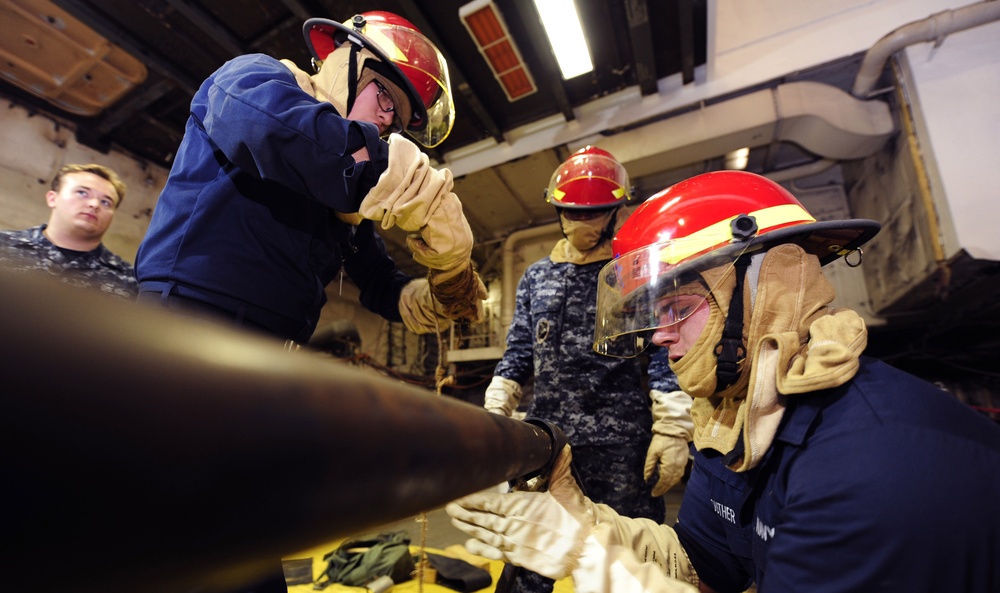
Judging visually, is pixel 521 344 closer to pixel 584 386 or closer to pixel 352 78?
pixel 584 386

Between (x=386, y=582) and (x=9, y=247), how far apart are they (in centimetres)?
359

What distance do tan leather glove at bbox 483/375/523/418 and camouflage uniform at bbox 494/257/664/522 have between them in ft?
0.21

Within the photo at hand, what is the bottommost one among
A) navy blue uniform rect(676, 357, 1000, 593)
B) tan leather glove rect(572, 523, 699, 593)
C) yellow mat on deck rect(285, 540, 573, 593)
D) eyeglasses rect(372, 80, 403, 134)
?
yellow mat on deck rect(285, 540, 573, 593)

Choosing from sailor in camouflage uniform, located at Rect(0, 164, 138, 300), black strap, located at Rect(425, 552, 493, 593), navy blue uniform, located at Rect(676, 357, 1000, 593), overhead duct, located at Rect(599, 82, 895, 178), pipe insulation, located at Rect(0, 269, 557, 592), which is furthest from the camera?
overhead duct, located at Rect(599, 82, 895, 178)

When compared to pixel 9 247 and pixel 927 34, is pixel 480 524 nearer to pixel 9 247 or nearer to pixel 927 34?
pixel 9 247

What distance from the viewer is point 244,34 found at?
4801mm

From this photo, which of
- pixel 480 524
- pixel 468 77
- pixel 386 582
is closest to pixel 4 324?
pixel 480 524

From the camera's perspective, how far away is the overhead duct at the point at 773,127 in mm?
5547

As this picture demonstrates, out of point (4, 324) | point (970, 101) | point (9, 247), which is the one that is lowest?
point (4, 324)

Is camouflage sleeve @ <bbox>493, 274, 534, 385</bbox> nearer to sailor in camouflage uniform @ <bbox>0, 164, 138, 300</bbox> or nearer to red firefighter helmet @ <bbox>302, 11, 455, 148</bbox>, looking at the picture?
red firefighter helmet @ <bbox>302, 11, 455, 148</bbox>

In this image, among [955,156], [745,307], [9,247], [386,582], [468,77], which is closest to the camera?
[745,307]

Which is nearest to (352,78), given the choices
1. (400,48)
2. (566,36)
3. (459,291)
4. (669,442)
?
(400,48)

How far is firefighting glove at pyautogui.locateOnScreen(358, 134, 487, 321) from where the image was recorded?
1.26 m

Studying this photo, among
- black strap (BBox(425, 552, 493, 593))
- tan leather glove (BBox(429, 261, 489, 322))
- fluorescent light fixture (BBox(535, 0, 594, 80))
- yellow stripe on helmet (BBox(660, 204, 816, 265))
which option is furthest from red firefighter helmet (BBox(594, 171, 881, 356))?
fluorescent light fixture (BBox(535, 0, 594, 80))
